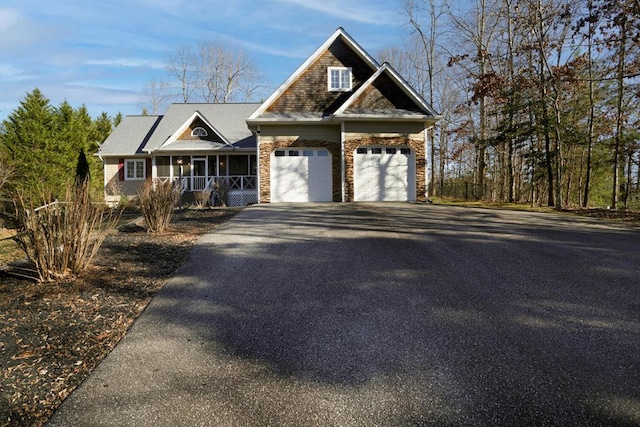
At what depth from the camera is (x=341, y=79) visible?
1767 centimetres

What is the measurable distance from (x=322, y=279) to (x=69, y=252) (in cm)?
337

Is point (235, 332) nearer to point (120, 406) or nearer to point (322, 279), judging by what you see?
point (120, 406)

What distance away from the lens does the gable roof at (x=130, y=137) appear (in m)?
24.7

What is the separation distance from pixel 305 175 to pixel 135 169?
518 inches

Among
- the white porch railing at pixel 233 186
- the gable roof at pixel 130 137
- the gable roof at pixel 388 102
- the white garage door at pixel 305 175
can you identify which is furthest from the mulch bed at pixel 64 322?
the gable roof at pixel 130 137

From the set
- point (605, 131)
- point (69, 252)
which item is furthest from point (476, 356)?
point (605, 131)

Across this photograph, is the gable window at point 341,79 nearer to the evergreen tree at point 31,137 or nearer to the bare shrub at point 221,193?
the bare shrub at point 221,193

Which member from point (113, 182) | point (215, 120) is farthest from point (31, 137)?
point (215, 120)

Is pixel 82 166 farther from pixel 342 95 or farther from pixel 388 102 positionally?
pixel 388 102

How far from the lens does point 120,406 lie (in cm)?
288

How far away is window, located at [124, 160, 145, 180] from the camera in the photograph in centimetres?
2511

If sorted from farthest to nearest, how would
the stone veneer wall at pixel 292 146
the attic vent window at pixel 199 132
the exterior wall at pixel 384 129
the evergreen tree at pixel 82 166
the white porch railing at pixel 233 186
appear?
the attic vent window at pixel 199 132 < the evergreen tree at pixel 82 166 < the white porch railing at pixel 233 186 < the stone veneer wall at pixel 292 146 < the exterior wall at pixel 384 129

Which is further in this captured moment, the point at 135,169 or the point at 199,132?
the point at 135,169

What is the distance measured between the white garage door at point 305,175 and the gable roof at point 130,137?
11812 mm
